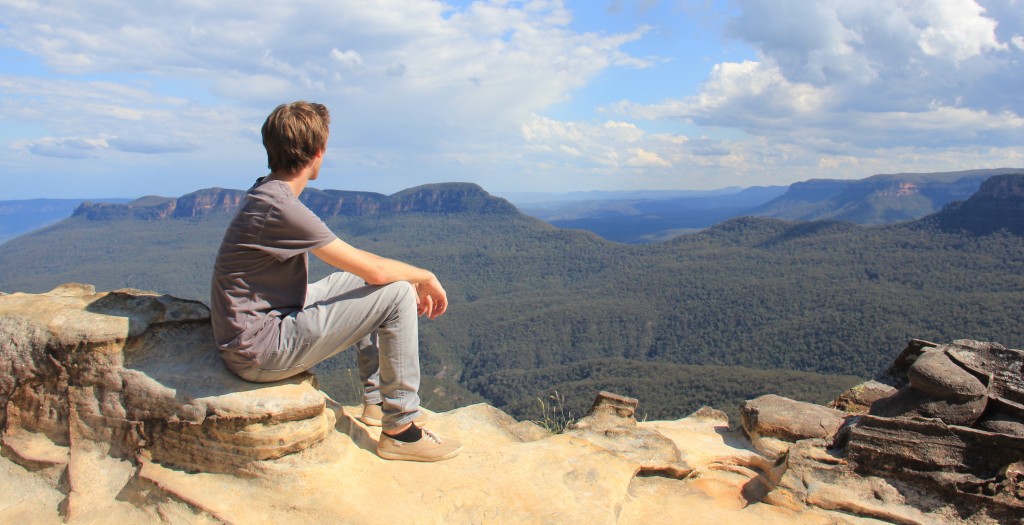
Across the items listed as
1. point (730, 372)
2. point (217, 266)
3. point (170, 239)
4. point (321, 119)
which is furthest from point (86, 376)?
point (170, 239)

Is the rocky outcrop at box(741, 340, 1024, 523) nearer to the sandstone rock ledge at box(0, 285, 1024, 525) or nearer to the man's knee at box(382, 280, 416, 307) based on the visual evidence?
the sandstone rock ledge at box(0, 285, 1024, 525)

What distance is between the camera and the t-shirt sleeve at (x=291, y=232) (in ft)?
12.0

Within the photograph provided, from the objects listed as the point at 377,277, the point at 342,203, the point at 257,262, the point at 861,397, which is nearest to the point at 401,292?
the point at 377,277

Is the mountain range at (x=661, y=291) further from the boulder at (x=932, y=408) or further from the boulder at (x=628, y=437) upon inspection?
the boulder at (x=932, y=408)

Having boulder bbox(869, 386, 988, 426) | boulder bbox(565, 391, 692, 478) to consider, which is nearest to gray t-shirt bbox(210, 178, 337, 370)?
boulder bbox(565, 391, 692, 478)

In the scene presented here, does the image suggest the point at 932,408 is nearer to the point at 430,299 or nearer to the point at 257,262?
the point at 430,299

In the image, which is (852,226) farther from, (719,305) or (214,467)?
(214,467)

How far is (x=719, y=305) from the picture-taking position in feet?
313

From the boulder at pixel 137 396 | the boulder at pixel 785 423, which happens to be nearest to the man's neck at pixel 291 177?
the boulder at pixel 137 396

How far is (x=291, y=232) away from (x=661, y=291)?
10718 centimetres

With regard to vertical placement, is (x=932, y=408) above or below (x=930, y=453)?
above

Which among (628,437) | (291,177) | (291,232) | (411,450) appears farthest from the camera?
(628,437)

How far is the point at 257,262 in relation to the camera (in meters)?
3.82

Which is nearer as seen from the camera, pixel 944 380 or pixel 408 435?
pixel 408 435
